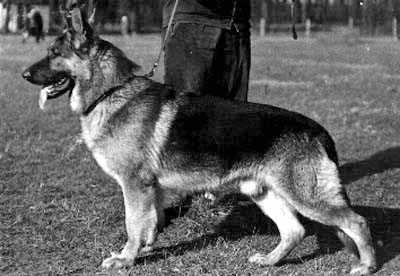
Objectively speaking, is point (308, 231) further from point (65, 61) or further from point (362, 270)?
point (65, 61)

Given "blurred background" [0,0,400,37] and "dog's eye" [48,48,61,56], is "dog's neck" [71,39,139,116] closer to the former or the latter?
"dog's eye" [48,48,61,56]

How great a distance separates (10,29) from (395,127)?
5528 cm

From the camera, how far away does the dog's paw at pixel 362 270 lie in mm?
4926

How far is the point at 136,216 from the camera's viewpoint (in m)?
4.98

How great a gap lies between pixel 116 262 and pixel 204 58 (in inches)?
86.8

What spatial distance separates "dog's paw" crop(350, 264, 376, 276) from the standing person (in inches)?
88.7

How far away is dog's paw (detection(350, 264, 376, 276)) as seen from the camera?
493 cm

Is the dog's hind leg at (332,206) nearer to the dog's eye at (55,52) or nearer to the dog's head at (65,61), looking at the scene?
the dog's head at (65,61)

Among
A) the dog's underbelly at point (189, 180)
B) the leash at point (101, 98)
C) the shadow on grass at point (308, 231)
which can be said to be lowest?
the shadow on grass at point (308, 231)

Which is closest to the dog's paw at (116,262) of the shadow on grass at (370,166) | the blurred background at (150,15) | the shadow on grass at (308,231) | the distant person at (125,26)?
the shadow on grass at (308,231)

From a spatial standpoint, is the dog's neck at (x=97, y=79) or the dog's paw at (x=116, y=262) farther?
the dog's neck at (x=97, y=79)

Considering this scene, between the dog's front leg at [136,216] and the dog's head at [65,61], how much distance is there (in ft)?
3.05

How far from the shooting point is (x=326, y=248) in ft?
18.5

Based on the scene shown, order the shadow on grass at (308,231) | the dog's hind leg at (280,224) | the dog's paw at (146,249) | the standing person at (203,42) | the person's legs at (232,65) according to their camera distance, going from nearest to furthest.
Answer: the dog's hind leg at (280,224)
the dog's paw at (146,249)
the shadow on grass at (308,231)
the standing person at (203,42)
the person's legs at (232,65)
